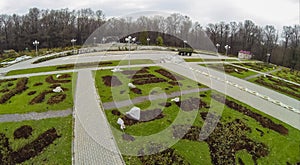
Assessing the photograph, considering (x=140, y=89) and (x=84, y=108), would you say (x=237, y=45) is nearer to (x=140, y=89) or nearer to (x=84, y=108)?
(x=140, y=89)

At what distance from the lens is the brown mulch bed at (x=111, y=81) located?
19763 mm

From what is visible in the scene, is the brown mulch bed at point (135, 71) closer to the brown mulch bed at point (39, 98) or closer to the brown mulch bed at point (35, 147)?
the brown mulch bed at point (39, 98)

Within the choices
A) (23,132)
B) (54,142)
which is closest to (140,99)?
(54,142)

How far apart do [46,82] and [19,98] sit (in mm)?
4199

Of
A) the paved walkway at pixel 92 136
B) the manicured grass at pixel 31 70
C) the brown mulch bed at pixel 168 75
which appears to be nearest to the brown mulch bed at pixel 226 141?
the paved walkway at pixel 92 136

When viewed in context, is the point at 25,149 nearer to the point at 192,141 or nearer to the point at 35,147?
the point at 35,147

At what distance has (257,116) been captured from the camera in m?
15.1

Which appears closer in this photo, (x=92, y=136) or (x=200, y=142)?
(x=92, y=136)

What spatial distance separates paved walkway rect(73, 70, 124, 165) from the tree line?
34.6 meters

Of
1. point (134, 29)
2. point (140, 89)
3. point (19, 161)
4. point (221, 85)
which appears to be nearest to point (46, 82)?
point (140, 89)

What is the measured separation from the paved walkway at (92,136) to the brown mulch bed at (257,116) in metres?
9.71

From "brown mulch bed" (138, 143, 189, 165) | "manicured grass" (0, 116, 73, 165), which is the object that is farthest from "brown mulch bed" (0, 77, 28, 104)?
"brown mulch bed" (138, 143, 189, 165)

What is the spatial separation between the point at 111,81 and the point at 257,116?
510 inches

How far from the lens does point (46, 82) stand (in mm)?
19953
